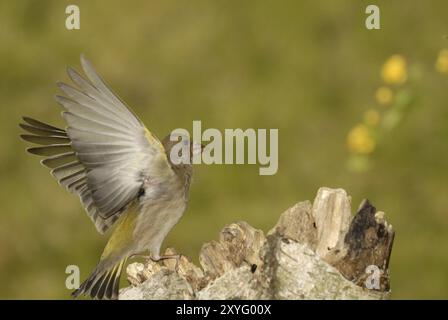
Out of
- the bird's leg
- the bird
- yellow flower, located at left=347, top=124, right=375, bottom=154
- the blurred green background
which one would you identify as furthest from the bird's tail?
the blurred green background

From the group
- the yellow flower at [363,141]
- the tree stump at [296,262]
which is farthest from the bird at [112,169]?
the yellow flower at [363,141]

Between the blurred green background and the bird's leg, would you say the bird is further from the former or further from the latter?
the blurred green background

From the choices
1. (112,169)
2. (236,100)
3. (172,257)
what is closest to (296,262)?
(172,257)

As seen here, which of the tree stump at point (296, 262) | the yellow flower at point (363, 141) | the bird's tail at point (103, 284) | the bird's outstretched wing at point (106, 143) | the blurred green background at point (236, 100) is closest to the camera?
the tree stump at point (296, 262)

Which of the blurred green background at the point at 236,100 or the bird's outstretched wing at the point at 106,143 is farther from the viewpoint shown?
the blurred green background at the point at 236,100

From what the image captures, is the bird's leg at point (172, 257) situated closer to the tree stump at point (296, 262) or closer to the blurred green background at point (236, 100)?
the tree stump at point (296, 262)

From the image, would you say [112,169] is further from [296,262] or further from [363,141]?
[363,141]

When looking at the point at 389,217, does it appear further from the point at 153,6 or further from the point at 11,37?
the point at 11,37
